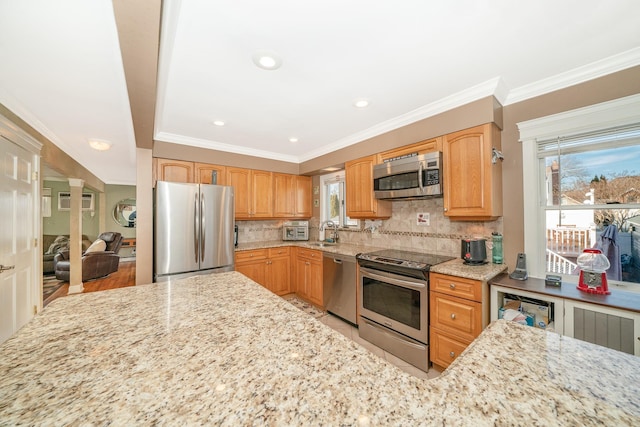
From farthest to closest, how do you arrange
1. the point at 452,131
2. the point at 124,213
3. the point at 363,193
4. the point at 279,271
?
the point at 124,213 → the point at 279,271 → the point at 363,193 → the point at 452,131

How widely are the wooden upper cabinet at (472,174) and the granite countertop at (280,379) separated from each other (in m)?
1.49

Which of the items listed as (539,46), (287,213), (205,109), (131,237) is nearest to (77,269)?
(131,237)

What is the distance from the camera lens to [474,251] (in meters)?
2.19

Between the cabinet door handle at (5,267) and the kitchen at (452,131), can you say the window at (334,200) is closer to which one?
the kitchen at (452,131)

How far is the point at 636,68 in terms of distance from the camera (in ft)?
5.44

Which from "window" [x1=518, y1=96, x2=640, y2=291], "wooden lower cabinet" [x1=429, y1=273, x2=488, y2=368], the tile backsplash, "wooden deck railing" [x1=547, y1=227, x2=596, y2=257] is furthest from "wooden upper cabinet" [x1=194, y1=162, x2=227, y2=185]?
"wooden deck railing" [x1=547, y1=227, x2=596, y2=257]

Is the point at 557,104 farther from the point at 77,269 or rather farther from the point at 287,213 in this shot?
the point at 77,269

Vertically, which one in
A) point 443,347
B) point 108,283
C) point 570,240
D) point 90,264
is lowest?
point 108,283

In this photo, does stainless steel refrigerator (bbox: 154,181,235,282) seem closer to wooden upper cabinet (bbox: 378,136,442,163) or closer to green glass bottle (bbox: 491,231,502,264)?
wooden upper cabinet (bbox: 378,136,442,163)

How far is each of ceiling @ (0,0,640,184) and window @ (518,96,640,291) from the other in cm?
34

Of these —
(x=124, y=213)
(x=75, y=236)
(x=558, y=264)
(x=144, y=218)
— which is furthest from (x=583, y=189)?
(x=124, y=213)

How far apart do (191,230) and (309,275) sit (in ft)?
5.51

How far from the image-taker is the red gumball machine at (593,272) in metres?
1.67

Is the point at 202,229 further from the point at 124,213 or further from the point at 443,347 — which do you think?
the point at 124,213
